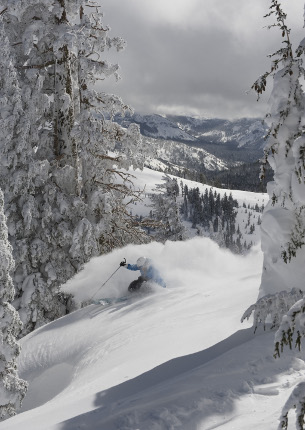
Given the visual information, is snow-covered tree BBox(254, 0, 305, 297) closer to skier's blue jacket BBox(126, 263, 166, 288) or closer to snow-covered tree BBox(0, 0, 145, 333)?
skier's blue jacket BBox(126, 263, 166, 288)

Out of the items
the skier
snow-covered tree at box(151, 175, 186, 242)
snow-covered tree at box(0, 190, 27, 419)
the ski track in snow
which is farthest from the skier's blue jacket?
snow-covered tree at box(151, 175, 186, 242)

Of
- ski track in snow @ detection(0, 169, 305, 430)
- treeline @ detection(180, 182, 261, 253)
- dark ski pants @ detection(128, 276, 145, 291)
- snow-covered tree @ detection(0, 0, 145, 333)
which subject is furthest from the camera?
treeline @ detection(180, 182, 261, 253)

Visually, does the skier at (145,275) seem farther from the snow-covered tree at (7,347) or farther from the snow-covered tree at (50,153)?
the snow-covered tree at (7,347)

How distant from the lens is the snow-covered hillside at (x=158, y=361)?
4.61 m

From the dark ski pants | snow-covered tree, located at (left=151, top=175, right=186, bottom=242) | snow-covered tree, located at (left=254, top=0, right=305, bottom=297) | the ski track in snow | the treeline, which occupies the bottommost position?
the ski track in snow

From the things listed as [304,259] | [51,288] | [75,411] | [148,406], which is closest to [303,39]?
[304,259]

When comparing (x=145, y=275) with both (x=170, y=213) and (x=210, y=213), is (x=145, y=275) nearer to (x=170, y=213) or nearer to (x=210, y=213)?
(x=170, y=213)

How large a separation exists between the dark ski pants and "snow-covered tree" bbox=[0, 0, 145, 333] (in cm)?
225

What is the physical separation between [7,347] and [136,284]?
3931 millimetres

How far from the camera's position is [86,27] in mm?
13078

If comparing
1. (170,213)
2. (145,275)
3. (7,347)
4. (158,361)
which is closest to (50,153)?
(145,275)

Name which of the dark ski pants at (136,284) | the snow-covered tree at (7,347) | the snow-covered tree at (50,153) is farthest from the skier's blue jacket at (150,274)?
the snow-covered tree at (7,347)

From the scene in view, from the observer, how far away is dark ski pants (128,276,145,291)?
39.7 ft

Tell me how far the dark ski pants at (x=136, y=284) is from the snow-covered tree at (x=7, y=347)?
331cm
